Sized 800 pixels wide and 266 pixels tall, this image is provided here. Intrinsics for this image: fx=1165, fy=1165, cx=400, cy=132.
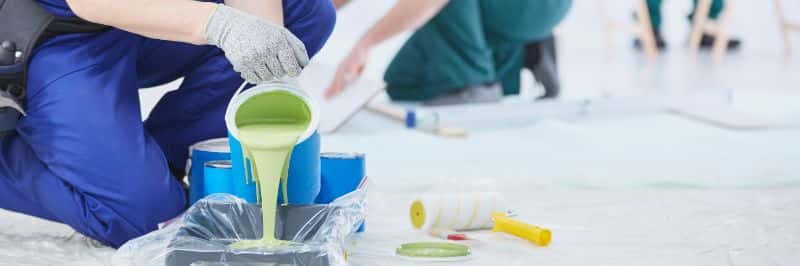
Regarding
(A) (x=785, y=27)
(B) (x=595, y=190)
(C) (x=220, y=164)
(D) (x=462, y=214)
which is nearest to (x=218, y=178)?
(C) (x=220, y=164)

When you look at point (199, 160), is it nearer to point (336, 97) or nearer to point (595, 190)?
point (595, 190)

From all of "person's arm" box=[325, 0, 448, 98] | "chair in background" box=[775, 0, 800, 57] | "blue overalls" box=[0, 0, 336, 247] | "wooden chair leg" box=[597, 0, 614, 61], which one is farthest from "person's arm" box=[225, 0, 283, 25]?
"chair in background" box=[775, 0, 800, 57]

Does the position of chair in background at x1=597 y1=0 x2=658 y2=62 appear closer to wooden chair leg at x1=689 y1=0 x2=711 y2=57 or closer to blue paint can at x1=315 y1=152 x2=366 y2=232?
wooden chair leg at x1=689 y1=0 x2=711 y2=57

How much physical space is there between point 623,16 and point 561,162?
4.04 metres

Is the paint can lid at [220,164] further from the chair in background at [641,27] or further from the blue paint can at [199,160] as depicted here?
the chair in background at [641,27]

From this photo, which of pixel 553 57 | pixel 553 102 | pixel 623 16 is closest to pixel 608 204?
pixel 553 102

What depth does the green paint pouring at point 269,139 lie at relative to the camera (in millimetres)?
1628

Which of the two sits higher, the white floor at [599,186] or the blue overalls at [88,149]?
the blue overalls at [88,149]

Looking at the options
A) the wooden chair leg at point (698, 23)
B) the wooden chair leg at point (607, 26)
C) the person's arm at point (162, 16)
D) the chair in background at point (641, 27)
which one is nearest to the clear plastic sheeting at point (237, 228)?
the person's arm at point (162, 16)

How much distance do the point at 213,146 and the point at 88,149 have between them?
224 millimetres

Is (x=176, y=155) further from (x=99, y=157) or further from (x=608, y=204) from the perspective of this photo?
(x=608, y=204)

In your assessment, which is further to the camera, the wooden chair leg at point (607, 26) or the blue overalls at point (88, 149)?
the wooden chair leg at point (607, 26)

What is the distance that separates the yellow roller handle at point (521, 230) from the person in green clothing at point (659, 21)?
165 inches

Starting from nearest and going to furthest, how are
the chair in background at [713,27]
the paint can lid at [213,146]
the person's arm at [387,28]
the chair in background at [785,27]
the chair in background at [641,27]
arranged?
the paint can lid at [213,146], the person's arm at [387,28], the chair in background at [641,27], the chair in background at [713,27], the chair in background at [785,27]
